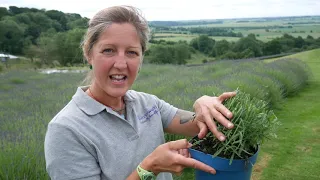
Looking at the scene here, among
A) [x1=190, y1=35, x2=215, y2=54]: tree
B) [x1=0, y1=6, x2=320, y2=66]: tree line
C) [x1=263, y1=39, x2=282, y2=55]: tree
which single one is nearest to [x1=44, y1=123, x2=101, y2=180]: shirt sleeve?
[x1=0, y1=6, x2=320, y2=66]: tree line

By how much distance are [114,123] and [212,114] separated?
476mm

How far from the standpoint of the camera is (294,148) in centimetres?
590

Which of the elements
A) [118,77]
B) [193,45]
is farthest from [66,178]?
[193,45]

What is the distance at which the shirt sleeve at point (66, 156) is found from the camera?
1382 mm

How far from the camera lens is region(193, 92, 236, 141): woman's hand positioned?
4.73 ft

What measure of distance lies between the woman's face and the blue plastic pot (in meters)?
0.50

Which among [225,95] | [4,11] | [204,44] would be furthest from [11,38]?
[225,95]

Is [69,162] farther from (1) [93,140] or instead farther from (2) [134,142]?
(2) [134,142]

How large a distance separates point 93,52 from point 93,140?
1.46ft

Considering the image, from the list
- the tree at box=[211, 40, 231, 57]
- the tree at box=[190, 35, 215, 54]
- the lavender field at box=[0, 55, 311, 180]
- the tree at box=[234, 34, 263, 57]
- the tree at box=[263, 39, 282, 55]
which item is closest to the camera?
the lavender field at box=[0, 55, 311, 180]

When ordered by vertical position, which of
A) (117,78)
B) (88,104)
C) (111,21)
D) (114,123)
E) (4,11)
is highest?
(4,11)

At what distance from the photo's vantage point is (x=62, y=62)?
4466cm

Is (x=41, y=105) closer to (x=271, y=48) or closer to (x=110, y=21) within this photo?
(x=110, y=21)

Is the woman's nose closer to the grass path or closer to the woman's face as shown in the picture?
the woman's face
